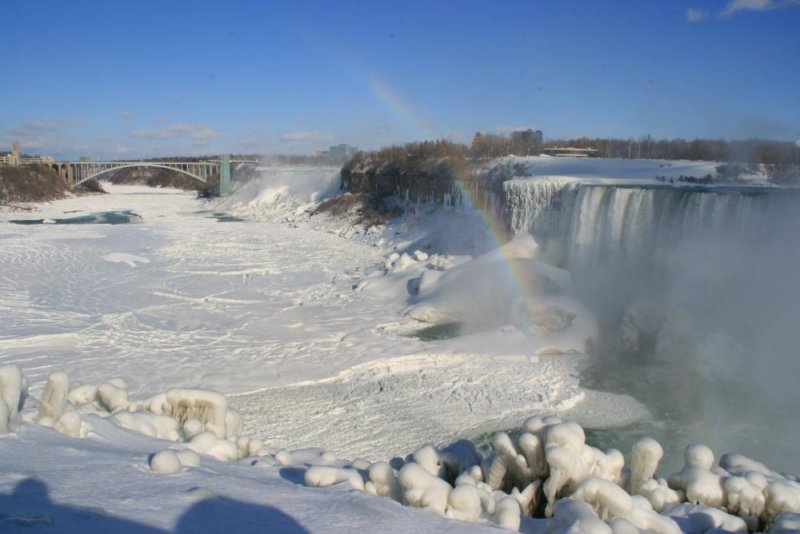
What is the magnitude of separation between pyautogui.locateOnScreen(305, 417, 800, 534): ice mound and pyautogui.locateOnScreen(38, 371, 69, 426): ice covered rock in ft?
5.95

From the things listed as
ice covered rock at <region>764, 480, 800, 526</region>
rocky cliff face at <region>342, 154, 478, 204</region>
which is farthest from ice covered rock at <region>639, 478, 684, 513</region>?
rocky cliff face at <region>342, 154, 478, 204</region>

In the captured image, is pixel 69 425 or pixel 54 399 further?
pixel 54 399

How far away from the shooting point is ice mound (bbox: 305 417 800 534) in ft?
12.1

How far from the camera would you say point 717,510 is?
4.00m

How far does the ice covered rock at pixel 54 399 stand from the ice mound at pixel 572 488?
1813mm

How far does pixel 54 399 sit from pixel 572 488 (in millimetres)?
3582

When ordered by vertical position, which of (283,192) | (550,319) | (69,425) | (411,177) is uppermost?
(411,177)

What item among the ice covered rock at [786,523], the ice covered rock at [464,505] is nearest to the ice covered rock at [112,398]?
the ice covered rock at [464,505]

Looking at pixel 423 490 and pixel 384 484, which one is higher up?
pixel 423 490

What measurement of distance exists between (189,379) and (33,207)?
1607 inches

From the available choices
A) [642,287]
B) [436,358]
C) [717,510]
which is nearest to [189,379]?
[436,358]

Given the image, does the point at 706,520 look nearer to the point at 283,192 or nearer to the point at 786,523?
the point at 786,523

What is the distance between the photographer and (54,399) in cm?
428

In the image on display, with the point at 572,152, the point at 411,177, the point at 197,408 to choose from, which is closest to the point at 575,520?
the point at 197,408
